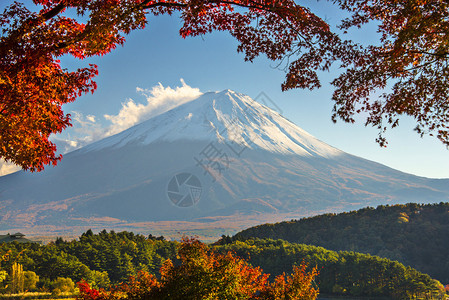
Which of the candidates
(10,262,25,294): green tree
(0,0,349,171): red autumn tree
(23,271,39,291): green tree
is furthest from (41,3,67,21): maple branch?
(23,271,39,291): green tree

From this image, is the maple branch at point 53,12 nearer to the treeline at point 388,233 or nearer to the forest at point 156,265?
the forest at point 156,265

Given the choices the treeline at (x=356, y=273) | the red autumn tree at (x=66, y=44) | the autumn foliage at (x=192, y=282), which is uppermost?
the red autumn tree at (x=66, y=44)

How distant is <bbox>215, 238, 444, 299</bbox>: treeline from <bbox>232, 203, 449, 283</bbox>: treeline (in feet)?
25.2

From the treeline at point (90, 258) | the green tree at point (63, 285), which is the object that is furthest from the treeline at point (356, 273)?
the green tree at point (63, 285)

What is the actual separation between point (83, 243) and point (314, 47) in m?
30.1

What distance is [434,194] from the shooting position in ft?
635

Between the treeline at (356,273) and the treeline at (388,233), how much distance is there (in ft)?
25.2

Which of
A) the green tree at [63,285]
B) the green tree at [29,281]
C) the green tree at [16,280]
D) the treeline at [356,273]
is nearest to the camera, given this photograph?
the green tree at [16,280]

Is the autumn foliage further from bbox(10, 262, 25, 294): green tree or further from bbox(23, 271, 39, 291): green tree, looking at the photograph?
bbox(23, 271, 39, 291): green tree

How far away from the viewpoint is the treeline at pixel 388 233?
126 feet

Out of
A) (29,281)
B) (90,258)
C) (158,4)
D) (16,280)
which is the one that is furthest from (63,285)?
(158,4)

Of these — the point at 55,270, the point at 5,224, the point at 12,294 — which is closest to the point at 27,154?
the point at 12,294

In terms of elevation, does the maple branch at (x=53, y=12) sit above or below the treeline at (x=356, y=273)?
above

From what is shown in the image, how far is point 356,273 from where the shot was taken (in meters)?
28.9
